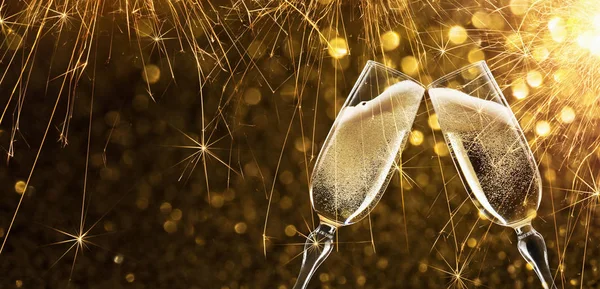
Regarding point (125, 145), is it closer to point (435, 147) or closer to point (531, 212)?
point (435, 147)

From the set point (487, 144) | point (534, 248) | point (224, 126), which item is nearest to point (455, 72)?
point (487, 144)

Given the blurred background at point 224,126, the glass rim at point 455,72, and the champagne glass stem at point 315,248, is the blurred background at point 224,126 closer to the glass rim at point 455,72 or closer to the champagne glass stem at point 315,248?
the glass rim at point 455,72

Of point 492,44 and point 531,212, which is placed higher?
point 531,212

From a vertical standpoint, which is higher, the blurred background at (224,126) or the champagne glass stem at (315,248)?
the champagne glass stem at (315,248)

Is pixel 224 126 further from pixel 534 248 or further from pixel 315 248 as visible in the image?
pixel 534 248

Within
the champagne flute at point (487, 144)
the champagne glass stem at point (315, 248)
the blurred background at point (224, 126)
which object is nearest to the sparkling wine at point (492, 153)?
the champagne flute at point (487, 144)

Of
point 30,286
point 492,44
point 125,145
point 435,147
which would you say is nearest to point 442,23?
point 492,44

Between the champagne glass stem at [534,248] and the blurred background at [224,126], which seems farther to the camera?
the blurred background at [224,126]
